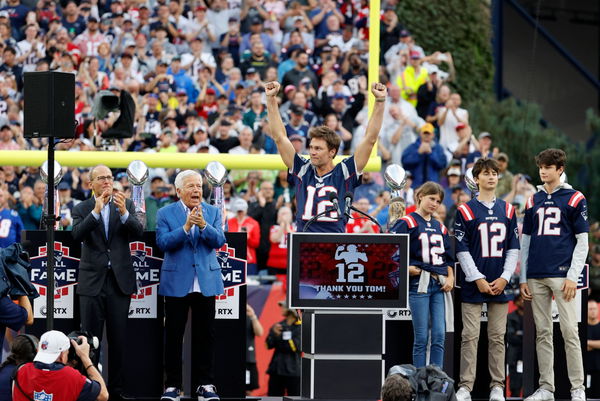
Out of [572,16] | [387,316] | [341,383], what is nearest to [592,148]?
[572,16]

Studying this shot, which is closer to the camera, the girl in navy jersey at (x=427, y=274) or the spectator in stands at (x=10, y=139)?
the girl in navy jersey at (x=427, y=274)

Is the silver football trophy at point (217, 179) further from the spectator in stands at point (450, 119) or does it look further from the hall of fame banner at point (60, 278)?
the spectator in stands at point (450, 119)

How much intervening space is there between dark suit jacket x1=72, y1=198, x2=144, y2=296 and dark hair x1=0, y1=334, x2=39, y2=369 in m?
1.30

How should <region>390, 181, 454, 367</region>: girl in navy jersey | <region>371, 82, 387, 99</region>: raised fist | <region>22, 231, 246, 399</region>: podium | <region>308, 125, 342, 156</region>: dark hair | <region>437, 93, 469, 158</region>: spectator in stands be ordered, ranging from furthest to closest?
<region>437, 93, 469, 158</region>: spectator in stands, <region>22, 231, 246, 399</region>: podium, <region>390, 181, 454, 367</region>: girl in navy jersey, <region>308, 125, 342, 156</region>: dark hair, <region>371, 82, 387, 99</region>: raised fist

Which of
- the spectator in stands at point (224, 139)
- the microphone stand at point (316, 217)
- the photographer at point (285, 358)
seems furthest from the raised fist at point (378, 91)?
the spectator in stands at point (224, 139)

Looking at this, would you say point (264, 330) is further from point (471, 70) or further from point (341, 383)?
point (471, 70)

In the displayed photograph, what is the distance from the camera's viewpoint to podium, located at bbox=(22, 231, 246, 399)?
11406 millimetres

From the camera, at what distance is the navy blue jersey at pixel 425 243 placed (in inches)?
447

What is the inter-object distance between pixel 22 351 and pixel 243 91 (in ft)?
33.4

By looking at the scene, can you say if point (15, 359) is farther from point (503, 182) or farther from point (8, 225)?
point (503, 182)

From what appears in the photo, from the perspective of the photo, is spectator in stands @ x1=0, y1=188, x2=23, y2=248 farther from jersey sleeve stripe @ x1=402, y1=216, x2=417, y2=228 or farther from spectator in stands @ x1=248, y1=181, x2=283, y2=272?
jersey sleeve stripe @ x1=402, y1=216, x2=417, y2=228

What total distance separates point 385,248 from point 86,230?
245 centimetres

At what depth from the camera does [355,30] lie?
69.3 ft

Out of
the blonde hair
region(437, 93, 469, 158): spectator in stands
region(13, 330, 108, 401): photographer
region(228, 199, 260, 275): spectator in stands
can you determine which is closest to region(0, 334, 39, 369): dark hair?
region(13, 330, 108, 401): photographer
